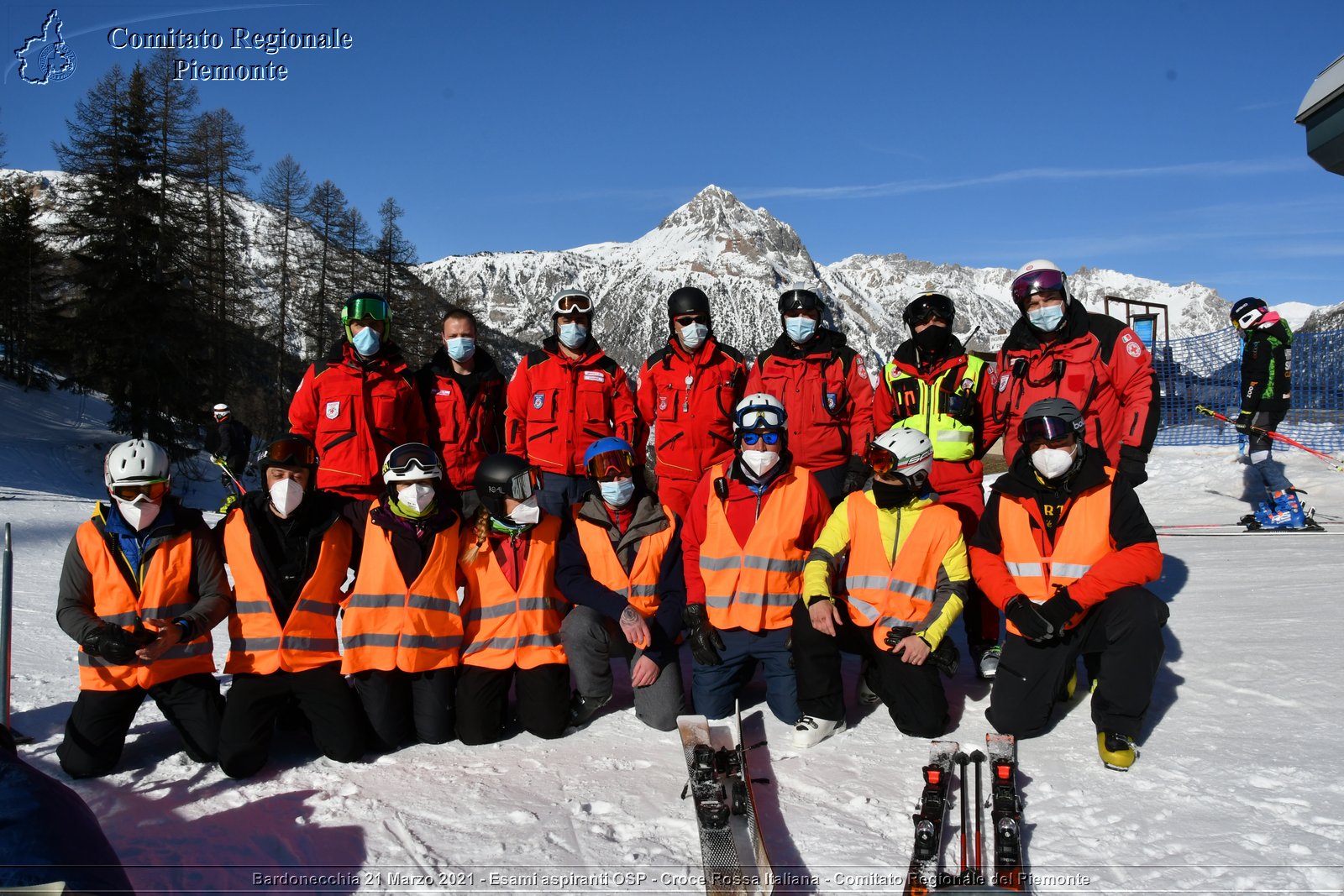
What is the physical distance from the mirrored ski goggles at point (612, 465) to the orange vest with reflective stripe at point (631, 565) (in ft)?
0.89

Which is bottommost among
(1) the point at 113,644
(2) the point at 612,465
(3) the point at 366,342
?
(1) the point at 113,644

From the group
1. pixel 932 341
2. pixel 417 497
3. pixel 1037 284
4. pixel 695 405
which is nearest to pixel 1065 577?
pixel 932 341

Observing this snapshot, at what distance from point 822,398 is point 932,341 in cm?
73

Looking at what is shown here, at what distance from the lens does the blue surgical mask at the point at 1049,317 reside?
491cm

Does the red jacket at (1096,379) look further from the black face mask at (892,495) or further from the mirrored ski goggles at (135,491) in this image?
the mirrored ski goggles at (135,491)

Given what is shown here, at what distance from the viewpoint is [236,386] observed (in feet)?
89.2

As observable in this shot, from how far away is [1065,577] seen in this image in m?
3.94

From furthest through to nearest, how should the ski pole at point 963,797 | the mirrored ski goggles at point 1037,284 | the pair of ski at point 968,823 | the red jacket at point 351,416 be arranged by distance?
the red jacket at point 351,416, the mirrored ski goggles at point 1037,284, the ski pole at point 963,797, the pair of ski at point 968,823

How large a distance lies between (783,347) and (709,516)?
1.54 metres

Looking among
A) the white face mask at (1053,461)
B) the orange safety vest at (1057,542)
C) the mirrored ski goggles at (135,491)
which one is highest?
the white face mask at (1053,461)

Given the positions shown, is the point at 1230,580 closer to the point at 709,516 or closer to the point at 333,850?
the point at 709,516

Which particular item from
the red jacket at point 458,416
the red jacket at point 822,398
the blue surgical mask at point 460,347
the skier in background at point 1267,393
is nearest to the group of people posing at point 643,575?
the red jacket at point 822,398

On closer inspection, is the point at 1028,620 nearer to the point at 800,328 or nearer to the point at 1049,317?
the point at 1049,317

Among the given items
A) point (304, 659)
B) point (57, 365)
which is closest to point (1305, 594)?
point (304, 659)
